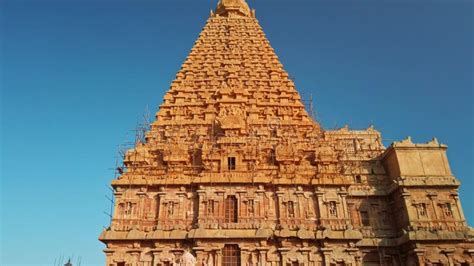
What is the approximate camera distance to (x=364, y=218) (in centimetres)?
3188

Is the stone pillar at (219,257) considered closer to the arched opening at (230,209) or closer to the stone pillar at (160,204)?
the arched opening at (230,209)

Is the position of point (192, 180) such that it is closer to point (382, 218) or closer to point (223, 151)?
point (223, 151)

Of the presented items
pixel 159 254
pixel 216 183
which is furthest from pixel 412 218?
pixel 159 254

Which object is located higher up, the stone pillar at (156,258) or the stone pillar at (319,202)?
the stone pillar at (319,202)

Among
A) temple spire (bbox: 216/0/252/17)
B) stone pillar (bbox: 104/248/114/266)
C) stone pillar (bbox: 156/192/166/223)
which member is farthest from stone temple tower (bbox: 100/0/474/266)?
temple spire (bbox: 216/0/252/17)

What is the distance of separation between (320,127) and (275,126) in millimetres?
4781

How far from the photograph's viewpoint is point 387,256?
29656mm

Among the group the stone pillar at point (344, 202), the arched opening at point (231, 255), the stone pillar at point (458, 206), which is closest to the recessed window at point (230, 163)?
the arched opening at point (231, 255)

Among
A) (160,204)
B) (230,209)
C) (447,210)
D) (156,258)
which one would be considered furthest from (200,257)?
(447,210)

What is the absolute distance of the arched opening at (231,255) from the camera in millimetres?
25734

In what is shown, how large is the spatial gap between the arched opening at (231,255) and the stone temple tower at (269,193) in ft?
0.24

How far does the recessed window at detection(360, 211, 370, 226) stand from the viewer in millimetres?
31594

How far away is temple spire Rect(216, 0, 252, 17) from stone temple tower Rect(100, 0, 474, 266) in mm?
16162

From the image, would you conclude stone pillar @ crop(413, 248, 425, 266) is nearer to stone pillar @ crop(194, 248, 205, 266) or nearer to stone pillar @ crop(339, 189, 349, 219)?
stone pillar @ crop(339, 189, 349, 219)
